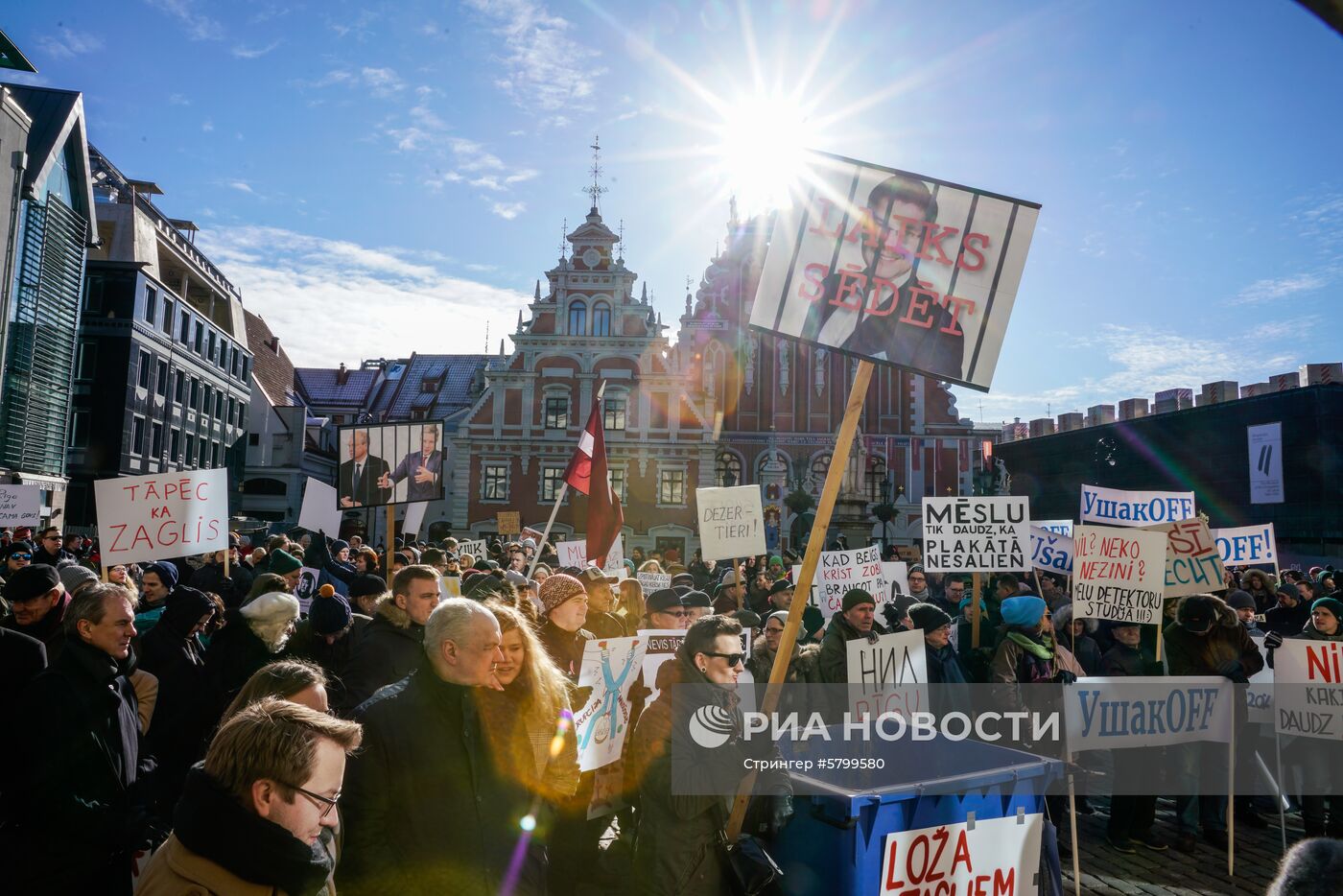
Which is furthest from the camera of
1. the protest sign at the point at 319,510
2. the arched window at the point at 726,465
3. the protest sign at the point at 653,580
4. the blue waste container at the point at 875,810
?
the arched window at the point at 726,465

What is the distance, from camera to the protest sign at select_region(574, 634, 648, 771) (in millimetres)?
4555

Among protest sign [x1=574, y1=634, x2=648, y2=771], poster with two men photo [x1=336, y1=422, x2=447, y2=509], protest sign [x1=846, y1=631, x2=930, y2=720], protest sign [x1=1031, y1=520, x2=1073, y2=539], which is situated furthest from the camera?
protest sign [x1=1031, y1=520, x2=1073, y2=539]

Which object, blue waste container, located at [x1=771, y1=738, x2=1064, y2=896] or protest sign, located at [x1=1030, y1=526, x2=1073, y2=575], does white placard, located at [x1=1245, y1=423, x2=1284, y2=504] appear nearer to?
protest sign, located at [x1=1030, y1=526, x2=1073, y2=575]

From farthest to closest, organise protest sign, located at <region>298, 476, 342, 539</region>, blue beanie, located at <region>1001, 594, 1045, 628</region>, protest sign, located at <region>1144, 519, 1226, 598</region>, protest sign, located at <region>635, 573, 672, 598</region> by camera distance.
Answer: protest sign, located at <region>635, 573, 672, 598</region> < protest sign, located at <region>298, 476, 342, 539</region> < protest sign, located at <region>1144, 519, 1226, 598</region> < blue beanie, located at <region>1001, 594, 1045, 628</region>

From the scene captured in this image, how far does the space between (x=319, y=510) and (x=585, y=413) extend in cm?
2564

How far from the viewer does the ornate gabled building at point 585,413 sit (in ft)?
120

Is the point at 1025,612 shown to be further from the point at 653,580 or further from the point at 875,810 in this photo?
the point at 653,580

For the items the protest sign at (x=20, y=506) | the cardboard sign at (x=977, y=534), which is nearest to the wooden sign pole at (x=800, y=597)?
the cardboard sign at (x=977, y=534)

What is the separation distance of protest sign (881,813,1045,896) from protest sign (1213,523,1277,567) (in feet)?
25.4

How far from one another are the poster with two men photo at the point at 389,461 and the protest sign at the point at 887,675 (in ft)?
18.2

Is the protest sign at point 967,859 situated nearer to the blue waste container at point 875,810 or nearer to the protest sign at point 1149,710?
the blue waste container at point 875,810

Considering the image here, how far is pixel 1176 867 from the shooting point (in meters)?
5.95

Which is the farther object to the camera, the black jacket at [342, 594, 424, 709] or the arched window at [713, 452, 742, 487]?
the arched window at [713, 452, 742, 487]

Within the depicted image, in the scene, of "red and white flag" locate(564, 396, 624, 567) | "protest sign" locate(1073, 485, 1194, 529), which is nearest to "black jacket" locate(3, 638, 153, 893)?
"red and white flag" locate(564, 396, 624, 567)
